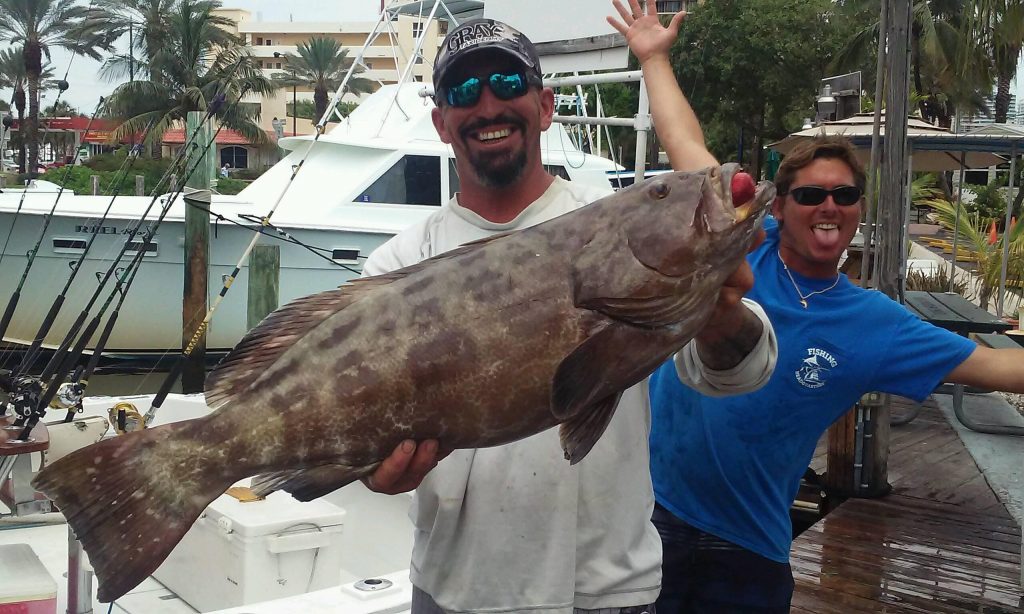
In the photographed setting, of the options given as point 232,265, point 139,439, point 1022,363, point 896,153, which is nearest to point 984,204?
point 232,265

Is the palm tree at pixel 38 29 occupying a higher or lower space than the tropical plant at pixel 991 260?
higher

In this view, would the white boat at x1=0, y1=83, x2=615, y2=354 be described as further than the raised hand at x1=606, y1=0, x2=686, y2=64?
Yes

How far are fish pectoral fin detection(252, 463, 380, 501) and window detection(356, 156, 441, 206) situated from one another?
12213mm

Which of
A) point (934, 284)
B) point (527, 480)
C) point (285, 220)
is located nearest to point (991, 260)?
point (934, 284)

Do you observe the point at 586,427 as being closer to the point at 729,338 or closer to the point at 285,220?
the point at 729,338

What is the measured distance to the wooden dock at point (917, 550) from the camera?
5367 millimetres

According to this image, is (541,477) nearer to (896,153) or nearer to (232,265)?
(896,153)

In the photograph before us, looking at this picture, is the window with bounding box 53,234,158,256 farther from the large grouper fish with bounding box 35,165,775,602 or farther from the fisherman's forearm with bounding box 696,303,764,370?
the fisherman's forearm with bounding box 696,303,764,370

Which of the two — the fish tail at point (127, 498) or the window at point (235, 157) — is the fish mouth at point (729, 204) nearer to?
the fish tail at point (127, 498)

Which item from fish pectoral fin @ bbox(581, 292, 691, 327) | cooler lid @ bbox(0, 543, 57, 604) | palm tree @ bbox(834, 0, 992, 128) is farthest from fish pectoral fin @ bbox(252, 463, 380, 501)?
palm tree @ bbox(834, 0, 992, 128)

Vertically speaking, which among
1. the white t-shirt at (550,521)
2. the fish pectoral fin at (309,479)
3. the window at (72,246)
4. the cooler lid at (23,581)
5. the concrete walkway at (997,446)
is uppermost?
the window at (72,246)

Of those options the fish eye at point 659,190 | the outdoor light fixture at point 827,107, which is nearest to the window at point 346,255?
the outdoor light fixture at point 827,107

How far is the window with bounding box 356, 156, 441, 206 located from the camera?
14.2 m

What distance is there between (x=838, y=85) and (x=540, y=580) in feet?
33.0
